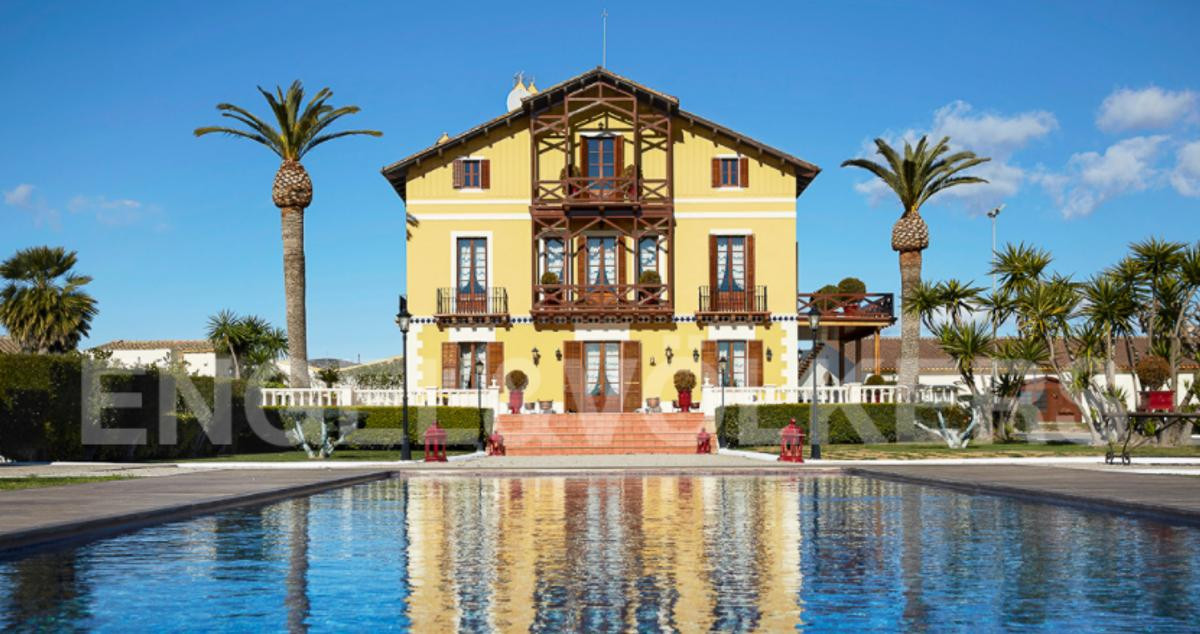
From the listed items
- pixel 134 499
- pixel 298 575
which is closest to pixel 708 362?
pixel 134 499

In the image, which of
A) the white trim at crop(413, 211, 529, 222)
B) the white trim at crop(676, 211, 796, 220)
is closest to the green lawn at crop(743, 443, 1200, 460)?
the white trim at crop(676, 211, 796, 220)

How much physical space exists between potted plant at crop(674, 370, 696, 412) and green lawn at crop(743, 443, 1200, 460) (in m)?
4.77

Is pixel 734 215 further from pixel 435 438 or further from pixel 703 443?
pixel 435 438

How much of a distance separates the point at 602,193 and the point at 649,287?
3711 mm

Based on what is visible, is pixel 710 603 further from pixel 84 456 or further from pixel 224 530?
pixel 84 456

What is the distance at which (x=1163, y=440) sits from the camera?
32.7 metres

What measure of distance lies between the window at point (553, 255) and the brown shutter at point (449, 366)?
437 cm

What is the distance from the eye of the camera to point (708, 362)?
41219 mm

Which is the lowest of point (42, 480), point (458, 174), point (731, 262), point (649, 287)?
point (42, 480)

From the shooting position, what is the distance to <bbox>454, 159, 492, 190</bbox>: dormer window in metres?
41.8

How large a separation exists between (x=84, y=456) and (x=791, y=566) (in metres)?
24.3

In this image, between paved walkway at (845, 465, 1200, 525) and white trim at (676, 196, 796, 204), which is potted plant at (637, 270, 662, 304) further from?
paved walkway at (845, 465, 1200, 525)

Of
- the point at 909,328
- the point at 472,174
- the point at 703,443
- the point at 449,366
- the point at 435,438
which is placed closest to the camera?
the point at 435,438

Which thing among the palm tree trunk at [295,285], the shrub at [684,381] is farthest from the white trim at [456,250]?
the shrub at [684,381]
